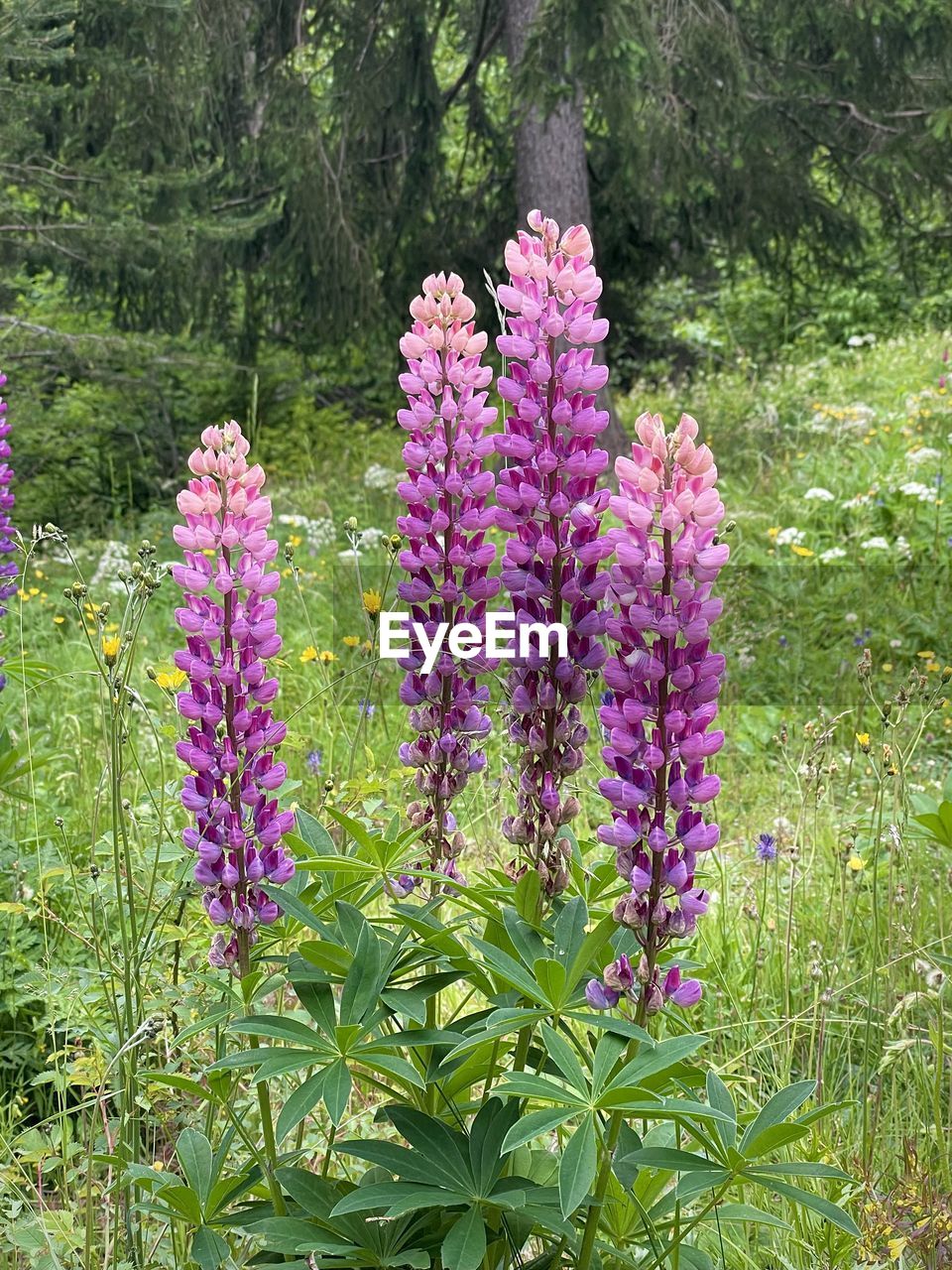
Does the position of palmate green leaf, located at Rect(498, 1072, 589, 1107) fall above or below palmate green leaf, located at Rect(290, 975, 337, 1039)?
below

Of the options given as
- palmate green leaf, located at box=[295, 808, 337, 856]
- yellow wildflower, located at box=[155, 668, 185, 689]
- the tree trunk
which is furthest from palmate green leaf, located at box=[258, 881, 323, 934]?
the tree trunk

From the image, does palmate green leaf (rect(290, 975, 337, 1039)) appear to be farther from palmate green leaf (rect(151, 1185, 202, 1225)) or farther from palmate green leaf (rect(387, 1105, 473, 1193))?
palmate green leaf (rect(151, 1185, 202, 1225))

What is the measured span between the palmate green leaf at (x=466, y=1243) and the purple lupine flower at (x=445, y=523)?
0.45 metres

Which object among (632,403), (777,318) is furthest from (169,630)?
(777,318)

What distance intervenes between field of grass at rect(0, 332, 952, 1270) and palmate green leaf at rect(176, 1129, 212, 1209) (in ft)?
0.21

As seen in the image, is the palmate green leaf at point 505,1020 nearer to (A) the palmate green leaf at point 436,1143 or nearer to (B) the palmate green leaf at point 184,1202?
(A) the palmate green leaf at point 436,1143

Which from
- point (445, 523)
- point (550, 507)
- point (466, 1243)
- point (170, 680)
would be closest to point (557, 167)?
point (170, 680)

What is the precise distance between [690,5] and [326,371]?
237 inches

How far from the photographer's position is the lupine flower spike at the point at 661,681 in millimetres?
1345

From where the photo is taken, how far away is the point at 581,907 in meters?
1.41

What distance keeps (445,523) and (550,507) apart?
19 centimetres

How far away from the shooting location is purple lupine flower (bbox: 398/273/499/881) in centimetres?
163

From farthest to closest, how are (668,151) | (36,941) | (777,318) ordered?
(777,318) → (668,151) → (36,941)

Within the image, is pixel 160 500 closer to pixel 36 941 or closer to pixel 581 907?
pixel 36 941
